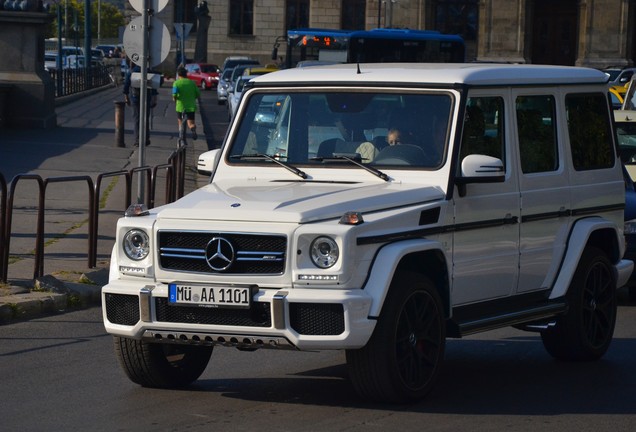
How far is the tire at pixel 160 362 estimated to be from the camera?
7781 millimetres

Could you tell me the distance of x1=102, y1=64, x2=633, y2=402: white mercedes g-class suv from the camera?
7.05m

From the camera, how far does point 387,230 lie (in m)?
7.24

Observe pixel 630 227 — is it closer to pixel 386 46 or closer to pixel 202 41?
pixel 386 46

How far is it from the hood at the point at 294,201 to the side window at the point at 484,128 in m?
0.53

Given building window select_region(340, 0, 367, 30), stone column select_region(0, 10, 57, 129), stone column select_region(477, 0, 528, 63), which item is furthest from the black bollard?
building window select_region(340, 0, 367, 30)

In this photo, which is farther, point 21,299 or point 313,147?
point 21,299

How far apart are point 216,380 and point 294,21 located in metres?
81.9

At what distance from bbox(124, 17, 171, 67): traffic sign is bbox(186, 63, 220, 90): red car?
202 ft

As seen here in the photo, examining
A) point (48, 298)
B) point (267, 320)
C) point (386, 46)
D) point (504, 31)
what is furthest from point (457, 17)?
point (267, 320)

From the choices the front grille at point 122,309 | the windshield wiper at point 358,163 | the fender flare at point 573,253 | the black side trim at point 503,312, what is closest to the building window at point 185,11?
the fender flare at point 573,253

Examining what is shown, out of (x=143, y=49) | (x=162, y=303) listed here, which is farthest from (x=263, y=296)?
(x=143, y=49)

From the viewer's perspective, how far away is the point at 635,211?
42.5 ft

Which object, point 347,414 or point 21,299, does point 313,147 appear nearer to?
point 347,414

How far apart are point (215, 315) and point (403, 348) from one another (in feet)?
3.45
